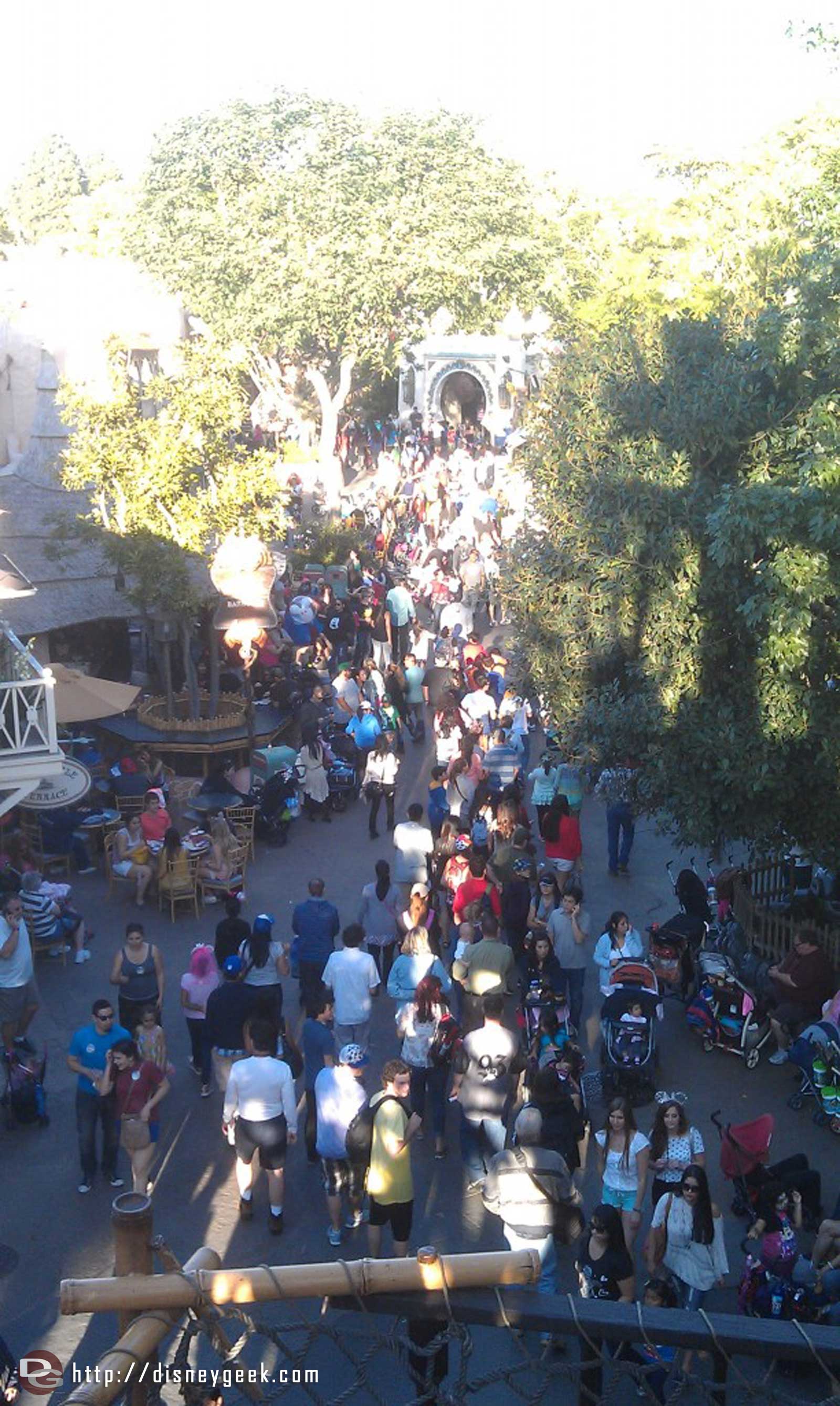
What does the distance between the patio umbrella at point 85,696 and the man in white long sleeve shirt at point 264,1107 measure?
25.6 ft

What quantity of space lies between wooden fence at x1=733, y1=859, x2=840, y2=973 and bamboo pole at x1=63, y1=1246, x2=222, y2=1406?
8.62 metres

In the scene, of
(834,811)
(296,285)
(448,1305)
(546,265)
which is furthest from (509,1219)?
(546,265)

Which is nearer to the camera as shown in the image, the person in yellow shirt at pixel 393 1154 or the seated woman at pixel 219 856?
the person in yellow shirt at pixel 393 1154

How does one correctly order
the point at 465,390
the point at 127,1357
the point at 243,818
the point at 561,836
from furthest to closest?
the point at 465,390
the point at 243,818
the point at 561,836
the point at 127,1357

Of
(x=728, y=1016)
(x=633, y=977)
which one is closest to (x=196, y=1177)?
(x=633, y=977)

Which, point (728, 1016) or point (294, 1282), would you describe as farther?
point (728, 1016)

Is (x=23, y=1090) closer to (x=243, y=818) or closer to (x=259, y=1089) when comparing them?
(x=259, y=1089)

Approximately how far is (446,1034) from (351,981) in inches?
31.9

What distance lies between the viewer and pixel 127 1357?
10.1ft

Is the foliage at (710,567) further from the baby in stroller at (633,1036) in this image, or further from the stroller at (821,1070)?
the baby in stroller at (633,1036)

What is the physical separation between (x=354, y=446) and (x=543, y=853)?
34.4 metres

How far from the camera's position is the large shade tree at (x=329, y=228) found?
35188mm

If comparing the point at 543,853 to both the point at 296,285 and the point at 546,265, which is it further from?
the point at 546,265

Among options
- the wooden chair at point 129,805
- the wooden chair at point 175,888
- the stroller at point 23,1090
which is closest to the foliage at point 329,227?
the wooden chair at point 129,805
